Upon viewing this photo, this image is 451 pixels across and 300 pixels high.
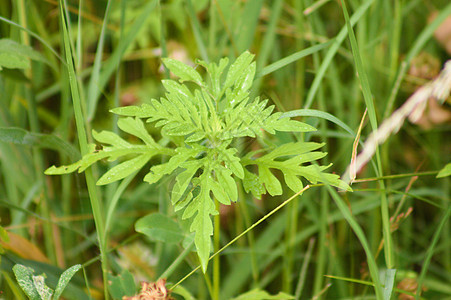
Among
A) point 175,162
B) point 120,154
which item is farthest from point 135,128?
point 175,162

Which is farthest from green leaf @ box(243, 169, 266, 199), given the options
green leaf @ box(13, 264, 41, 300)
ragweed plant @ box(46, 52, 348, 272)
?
green leaf @ box(13, 264, 41, 300)

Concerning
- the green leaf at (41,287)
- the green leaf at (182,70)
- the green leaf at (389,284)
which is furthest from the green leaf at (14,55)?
the green leaf at (389,284)

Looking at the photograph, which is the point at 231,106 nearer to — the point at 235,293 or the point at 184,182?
the point at 184,182

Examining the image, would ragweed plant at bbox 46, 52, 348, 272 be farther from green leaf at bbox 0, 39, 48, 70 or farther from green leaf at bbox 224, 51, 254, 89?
green leaf at bbox 0, 39, 48, 70

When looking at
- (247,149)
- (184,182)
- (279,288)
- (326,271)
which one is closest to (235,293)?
(279,288)

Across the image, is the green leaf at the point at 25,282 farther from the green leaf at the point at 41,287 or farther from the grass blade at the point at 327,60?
the grass blade at the point at 327,60

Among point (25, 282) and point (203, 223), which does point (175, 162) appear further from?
point (25, 282)

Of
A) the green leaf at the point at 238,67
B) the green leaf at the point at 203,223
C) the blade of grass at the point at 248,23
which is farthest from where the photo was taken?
the blade of grass at the point at 248,23
